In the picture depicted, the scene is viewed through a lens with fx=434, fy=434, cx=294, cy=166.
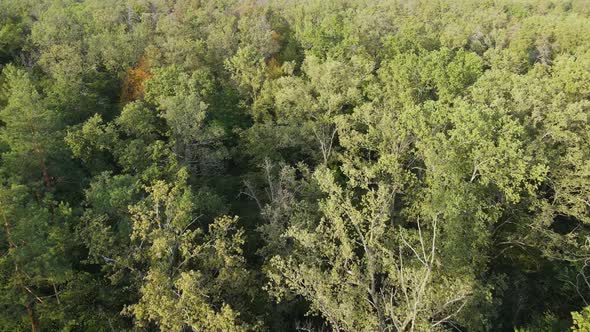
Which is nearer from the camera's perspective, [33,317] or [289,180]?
[33,317]

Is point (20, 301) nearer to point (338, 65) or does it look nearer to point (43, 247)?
point (43, 247)

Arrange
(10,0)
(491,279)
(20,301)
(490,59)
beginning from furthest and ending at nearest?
(10,0), (490,59), (491,279), (20,301)

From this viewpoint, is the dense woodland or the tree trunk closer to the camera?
the dense woodland

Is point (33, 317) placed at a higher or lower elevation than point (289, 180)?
lower

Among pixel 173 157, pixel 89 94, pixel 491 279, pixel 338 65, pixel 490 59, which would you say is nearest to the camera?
A: pixel 491 279

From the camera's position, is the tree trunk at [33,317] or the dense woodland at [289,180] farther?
the tree trunk at [33,317]

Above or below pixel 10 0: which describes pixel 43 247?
below

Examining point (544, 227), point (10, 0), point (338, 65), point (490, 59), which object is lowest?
point (544, 227)

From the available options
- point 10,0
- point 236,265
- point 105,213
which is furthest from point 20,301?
point 10,0
